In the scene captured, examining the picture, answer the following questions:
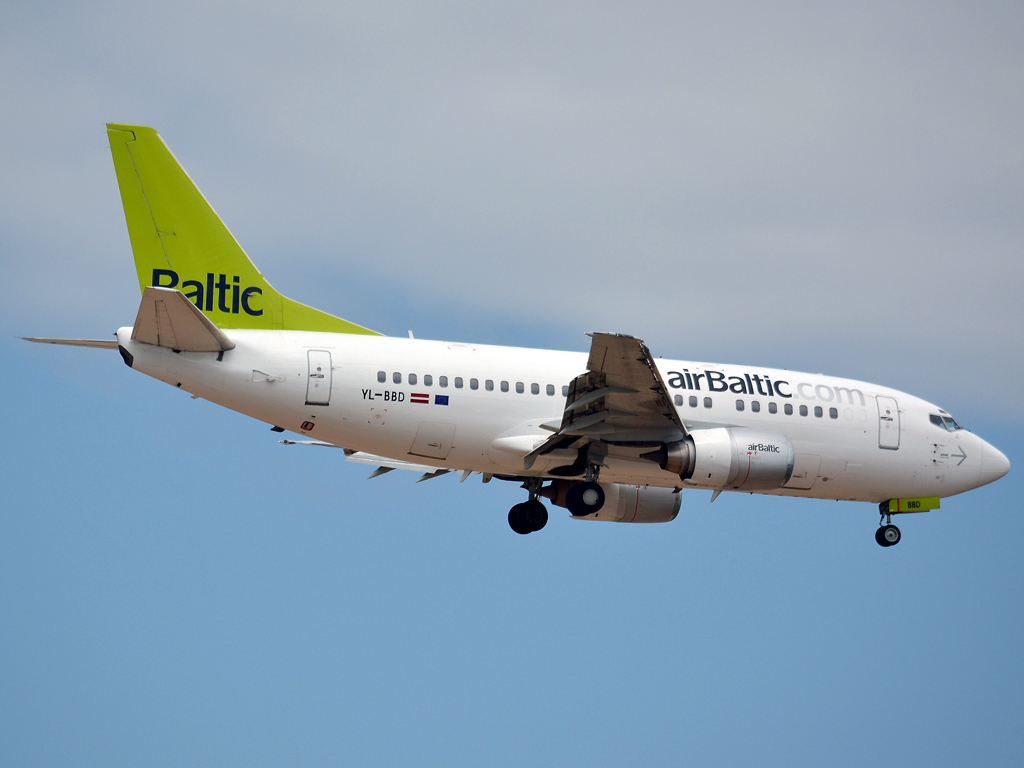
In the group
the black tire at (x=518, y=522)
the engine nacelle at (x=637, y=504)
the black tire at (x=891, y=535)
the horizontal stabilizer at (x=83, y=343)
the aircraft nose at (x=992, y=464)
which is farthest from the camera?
the aircraft nose at (x=992, y=464)

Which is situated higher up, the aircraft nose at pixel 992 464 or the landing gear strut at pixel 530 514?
the aircraft nose at pixel 992 464

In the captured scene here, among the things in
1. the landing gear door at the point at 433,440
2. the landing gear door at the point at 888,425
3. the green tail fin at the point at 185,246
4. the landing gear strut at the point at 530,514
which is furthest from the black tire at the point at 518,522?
the landing gear door at the point at 888,425

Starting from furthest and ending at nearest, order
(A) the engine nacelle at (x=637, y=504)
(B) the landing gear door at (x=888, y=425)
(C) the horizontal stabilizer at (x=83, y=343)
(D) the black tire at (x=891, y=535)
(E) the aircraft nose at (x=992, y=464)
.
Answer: (E) the aircraft nose at (x=992, y=464) → (A) the engine nacelle at (x=637, y=504) → (D) the black tire at (x=891, y=535) → (B) the landing gear door at (x=888, y=425) → (C) the horizontal stabilizer at (x=83, y=343)

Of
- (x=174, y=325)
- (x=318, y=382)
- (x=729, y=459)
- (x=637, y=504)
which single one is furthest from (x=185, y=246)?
(x=637, y=504)

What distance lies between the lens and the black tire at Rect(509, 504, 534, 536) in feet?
93.7

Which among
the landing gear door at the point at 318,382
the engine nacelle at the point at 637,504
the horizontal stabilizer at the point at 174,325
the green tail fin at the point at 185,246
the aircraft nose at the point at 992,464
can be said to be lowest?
the engine nacelle at the point at 637,504

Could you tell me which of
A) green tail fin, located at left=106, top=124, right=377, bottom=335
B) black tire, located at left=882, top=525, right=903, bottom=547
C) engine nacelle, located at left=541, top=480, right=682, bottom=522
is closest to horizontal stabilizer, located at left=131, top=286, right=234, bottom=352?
green tail fin, located at left=106, top=124, right=377, bottom=335

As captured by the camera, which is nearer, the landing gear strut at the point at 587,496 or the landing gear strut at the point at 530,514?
the landing gear strut at the point at 587,496

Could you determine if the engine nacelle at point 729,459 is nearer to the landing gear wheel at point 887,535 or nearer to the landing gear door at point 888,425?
the landing gear door at point 888,425

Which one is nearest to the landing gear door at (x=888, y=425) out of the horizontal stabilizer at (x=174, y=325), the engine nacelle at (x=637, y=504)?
the engine nacelle at (x=637, y=504)

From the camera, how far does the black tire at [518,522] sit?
93.7 feet

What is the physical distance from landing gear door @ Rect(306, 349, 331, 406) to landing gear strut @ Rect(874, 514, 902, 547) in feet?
49.1

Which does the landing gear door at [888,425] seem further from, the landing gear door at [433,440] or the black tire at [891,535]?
the landing gear door at [433,440]

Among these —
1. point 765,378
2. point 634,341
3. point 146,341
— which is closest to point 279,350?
point 146,341
